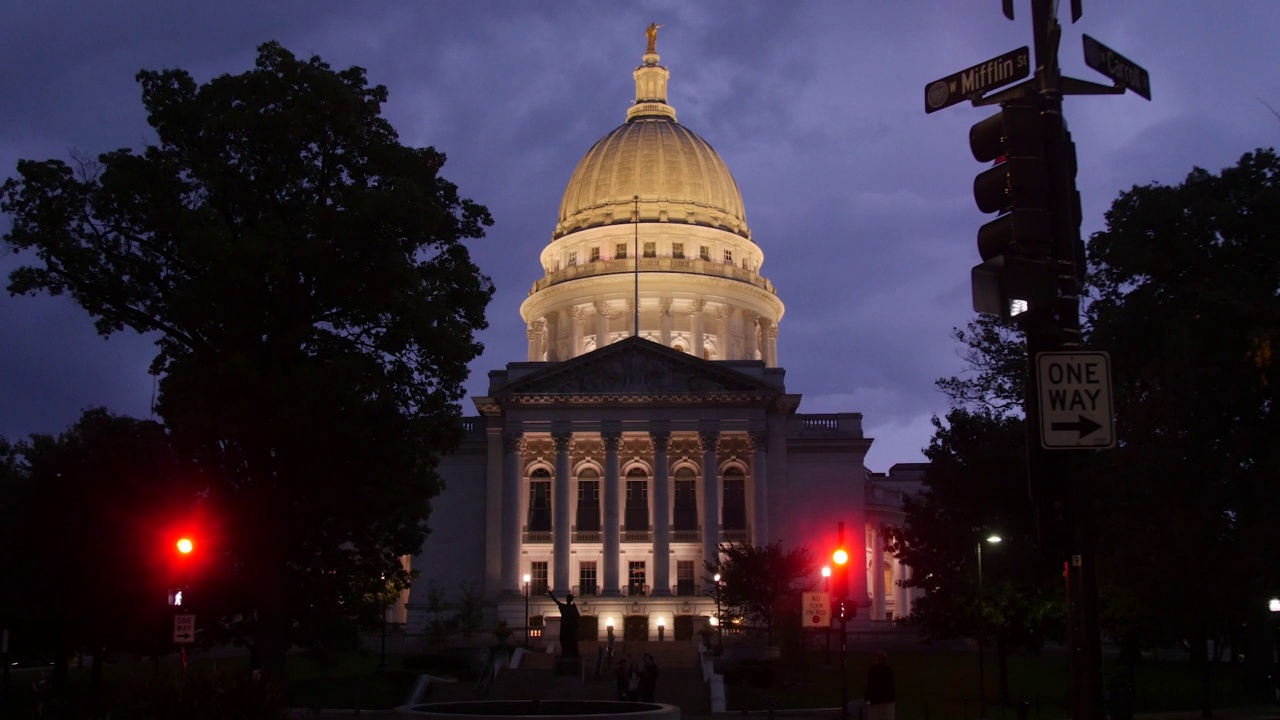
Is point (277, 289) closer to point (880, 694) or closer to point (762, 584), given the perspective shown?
point (880, 694)

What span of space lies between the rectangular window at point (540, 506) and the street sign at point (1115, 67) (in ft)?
258

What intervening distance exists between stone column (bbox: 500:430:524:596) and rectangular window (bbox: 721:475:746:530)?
1312 cm

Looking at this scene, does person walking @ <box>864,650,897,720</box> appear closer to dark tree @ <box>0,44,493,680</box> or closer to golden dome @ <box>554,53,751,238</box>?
dark tree @ <box>0,44,493,680</box>

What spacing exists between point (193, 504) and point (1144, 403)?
2727 cm

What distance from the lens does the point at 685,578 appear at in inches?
3388

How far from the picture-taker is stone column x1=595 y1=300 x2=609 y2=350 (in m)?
110

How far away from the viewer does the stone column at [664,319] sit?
10938cm

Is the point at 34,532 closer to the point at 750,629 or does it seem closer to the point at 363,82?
the point at 363,82

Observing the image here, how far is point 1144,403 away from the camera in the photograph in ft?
133

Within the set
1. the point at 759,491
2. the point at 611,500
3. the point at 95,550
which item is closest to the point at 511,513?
the point at 611,500

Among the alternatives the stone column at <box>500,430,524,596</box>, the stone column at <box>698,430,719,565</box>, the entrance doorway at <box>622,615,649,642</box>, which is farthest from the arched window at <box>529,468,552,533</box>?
the stone column at <box>698,430,719,565</box>

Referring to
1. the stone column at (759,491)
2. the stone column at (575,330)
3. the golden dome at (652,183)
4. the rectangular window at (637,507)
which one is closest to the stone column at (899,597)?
the stone column at (759,491)

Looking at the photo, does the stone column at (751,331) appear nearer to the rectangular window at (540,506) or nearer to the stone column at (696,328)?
the stone column at (696,328)

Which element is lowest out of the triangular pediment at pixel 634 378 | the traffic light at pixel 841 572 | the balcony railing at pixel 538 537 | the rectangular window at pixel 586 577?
the traffic light at pixel 841 572
